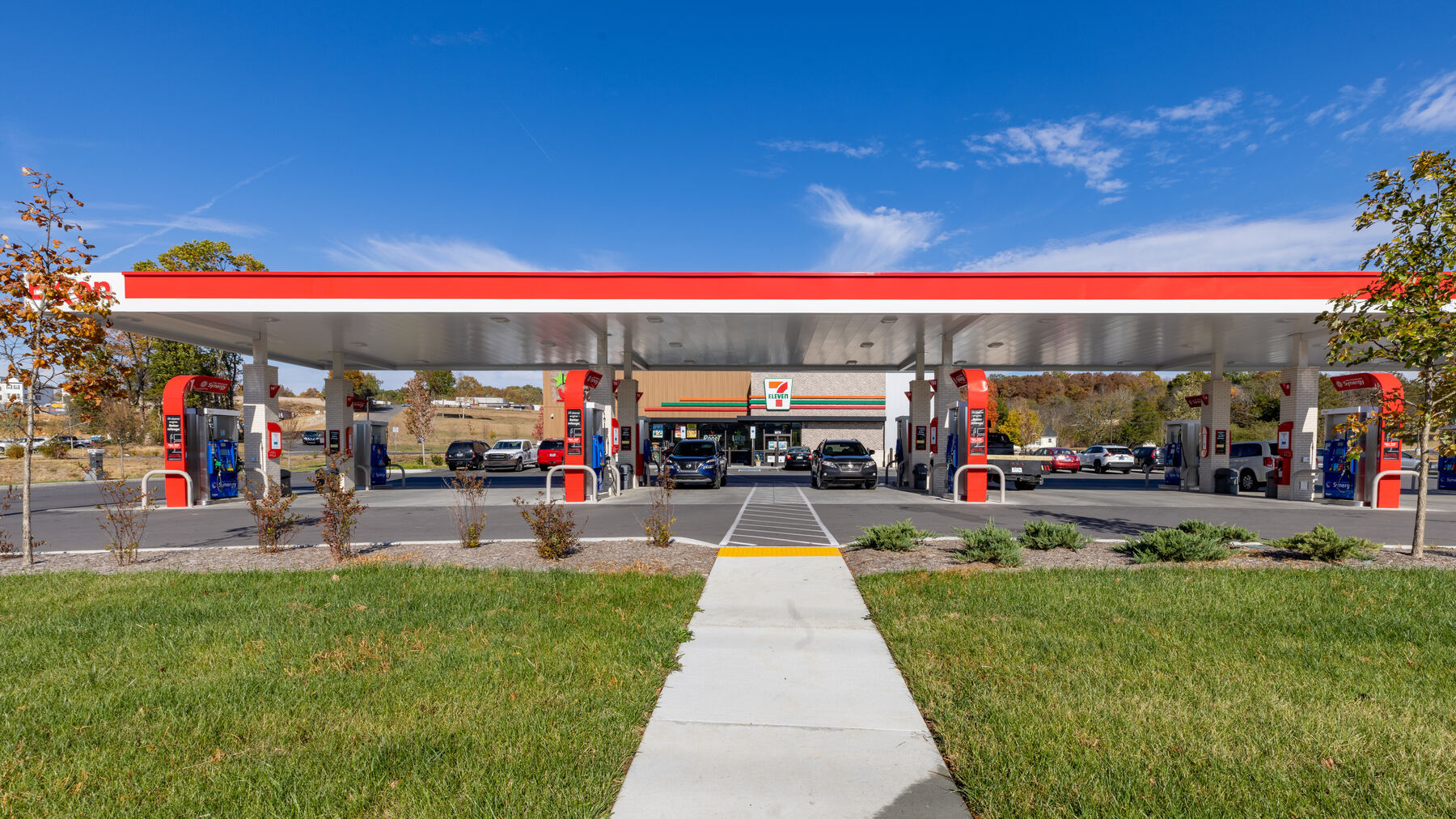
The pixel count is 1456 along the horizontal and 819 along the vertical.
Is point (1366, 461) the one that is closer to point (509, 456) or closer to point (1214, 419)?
point (1214, 419)

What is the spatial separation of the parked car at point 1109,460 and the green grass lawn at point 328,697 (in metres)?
38.5

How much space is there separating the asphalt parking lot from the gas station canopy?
4533 mm

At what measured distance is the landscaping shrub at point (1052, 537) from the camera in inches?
378

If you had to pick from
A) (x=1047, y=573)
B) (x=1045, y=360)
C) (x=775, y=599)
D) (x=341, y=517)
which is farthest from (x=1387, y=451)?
(x=341, y=517)

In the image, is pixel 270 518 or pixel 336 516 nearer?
pixel 336 516

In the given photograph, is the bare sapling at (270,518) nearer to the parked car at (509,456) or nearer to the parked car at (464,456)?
the parked car at (464,456)

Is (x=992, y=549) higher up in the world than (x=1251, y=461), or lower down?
lower down

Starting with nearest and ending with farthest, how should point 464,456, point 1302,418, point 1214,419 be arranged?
point 1302,418, point 1214,419, point 464,456

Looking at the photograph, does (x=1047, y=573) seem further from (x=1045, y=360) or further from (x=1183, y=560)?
(x=1045, y=360)

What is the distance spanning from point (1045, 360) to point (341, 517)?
2538 centimetres

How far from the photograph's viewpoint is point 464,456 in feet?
116

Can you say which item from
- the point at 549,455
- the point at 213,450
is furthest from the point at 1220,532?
the point at 549,455

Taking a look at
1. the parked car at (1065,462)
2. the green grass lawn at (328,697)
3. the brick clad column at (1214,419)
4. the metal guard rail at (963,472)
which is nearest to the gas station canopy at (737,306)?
the brick clad column at (1214,419)

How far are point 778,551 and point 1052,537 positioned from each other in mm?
3758
